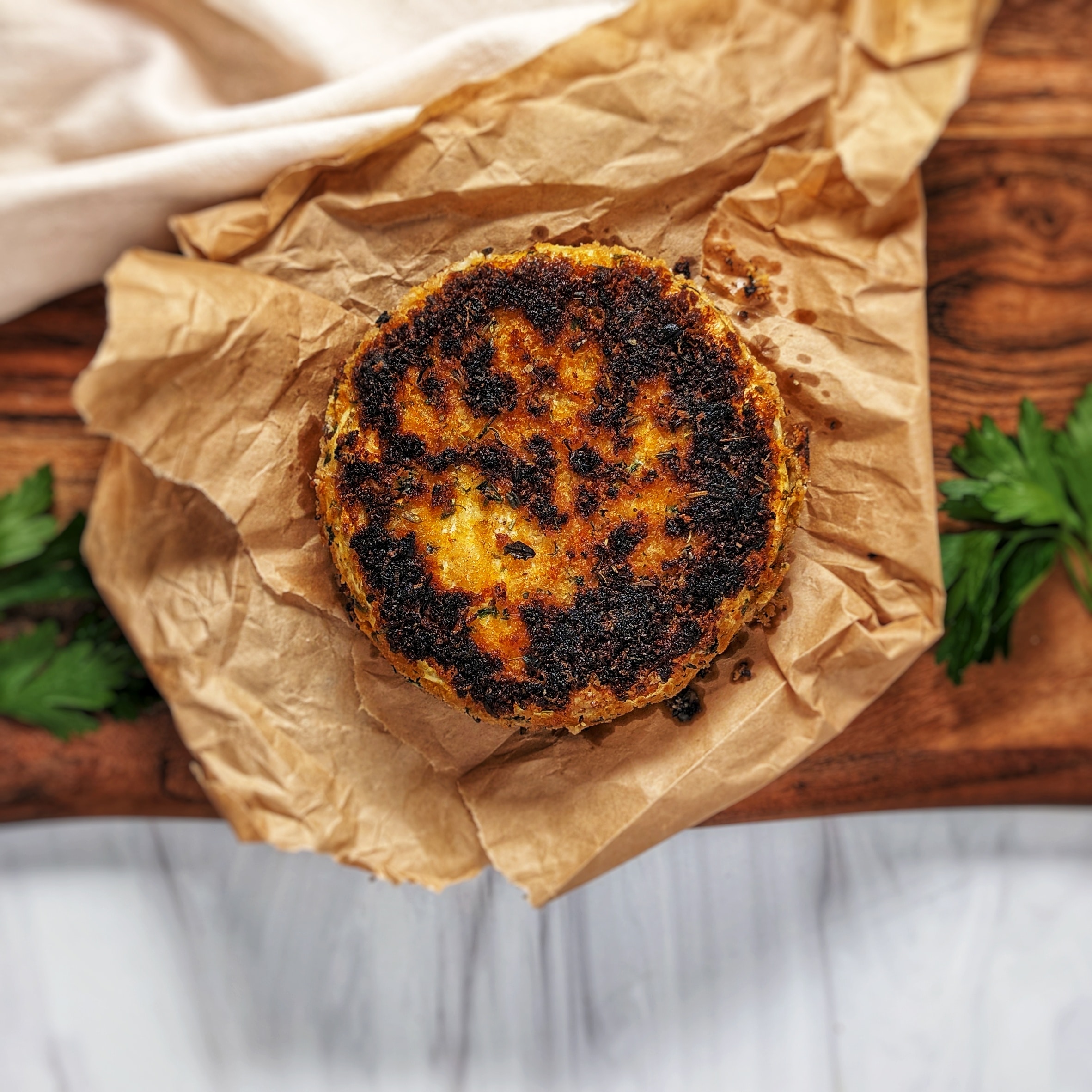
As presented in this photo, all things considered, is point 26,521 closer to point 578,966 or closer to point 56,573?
point 56,573

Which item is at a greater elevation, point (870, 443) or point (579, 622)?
point (870, 443)

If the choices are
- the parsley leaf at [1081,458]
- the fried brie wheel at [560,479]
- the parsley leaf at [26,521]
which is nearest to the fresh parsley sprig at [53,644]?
the parsley leaf at [26,521]

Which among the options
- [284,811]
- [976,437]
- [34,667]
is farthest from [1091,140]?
[34,667]

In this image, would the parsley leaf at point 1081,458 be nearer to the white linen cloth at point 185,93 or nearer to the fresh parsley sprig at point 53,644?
the white linen cloth at point 185,93

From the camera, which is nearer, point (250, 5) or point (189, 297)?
point (189, 297)

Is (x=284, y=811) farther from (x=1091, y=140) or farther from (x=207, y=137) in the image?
(x=1091, y=140)

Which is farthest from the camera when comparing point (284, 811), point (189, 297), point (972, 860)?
point (972, 860)

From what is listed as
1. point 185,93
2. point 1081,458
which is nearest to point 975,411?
point 1081,458

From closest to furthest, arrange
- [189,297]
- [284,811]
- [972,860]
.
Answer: [189,297], [284,811], [972,860]
